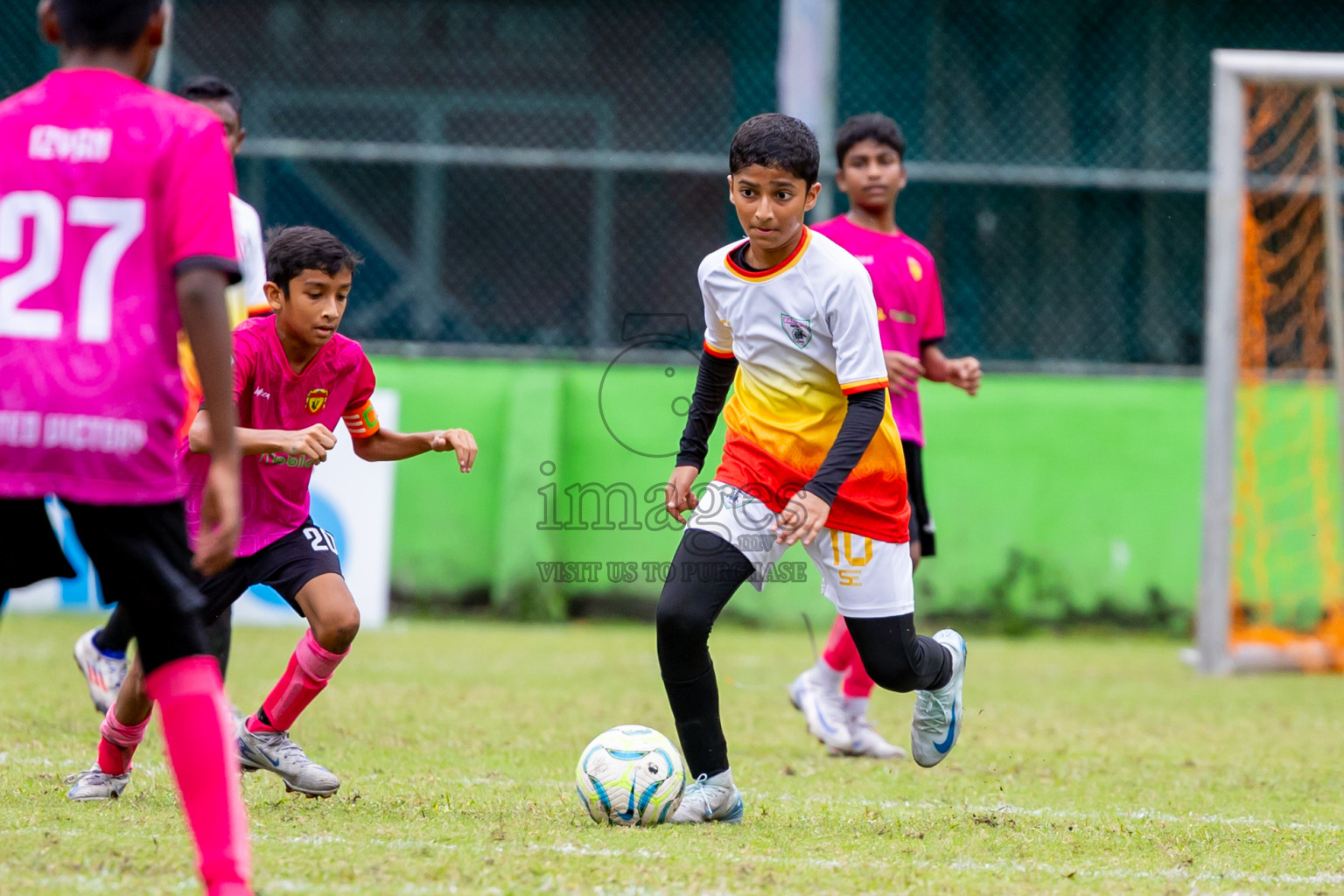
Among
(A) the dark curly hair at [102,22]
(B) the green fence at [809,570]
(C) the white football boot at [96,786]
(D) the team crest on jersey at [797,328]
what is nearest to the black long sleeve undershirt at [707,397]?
(D) the team crest on jersey at [797,328]

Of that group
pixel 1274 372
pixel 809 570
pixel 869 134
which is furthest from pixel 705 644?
pixel 1274 372

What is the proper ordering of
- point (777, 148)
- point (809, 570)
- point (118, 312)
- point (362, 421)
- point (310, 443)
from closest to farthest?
1. point (118, 312)
2. point (310, 443)
3. point (777, 148)
4. point (362, 421)
5. point (809, 570)

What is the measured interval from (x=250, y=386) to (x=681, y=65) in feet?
26.4

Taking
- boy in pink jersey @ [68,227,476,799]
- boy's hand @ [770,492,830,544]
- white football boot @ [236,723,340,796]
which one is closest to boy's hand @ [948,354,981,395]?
boy's hand @ [770,492,830,544]

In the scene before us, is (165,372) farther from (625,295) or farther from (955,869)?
(625,295)

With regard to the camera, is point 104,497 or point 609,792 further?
point 609,792

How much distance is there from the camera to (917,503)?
5.46m

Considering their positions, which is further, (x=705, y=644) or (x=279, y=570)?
(x=279, y=570)

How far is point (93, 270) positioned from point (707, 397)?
203 cm

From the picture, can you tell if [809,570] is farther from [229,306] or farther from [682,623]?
[682,623]

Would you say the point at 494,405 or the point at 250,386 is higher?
the point at 250,386

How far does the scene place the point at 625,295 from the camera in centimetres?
1105

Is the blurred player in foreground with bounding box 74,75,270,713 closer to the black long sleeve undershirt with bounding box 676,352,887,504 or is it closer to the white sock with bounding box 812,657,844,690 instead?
the black long sleeve undershirt with bounding box 676,352,887,504

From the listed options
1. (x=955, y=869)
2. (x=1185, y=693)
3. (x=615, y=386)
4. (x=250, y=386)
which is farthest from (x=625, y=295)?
(x=955, y=869)
